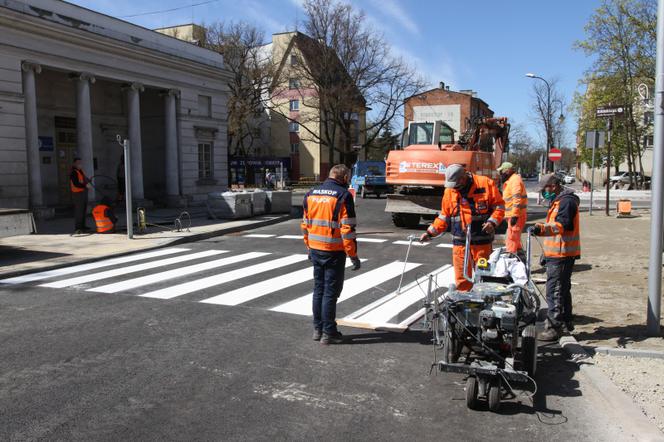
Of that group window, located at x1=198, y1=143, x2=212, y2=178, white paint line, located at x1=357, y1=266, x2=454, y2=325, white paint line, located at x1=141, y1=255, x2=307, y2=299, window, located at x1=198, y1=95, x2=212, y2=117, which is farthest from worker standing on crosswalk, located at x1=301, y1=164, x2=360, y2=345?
window, located at x1=198, y1=95, x2=212, y2=117

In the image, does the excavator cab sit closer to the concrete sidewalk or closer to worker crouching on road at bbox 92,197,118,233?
the concrete sidewalk

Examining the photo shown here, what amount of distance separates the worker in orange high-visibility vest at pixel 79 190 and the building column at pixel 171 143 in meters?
9.40

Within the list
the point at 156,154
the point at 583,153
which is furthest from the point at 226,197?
the point at 583,153

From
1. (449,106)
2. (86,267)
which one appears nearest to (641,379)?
(86,267)

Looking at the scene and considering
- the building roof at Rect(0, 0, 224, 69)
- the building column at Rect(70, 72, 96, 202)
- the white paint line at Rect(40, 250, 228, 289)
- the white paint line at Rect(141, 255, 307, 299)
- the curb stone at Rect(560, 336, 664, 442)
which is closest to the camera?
the curb stone at Rect(560, 336, 664, 442)

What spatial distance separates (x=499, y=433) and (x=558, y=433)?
0.41m

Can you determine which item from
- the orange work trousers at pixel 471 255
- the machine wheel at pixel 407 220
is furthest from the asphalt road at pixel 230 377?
the machine wheel at pixel 407 220

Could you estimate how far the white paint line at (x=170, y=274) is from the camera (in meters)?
8.41

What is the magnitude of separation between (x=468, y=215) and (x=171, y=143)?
67.2 feet

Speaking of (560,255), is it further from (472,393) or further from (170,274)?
(170,274)

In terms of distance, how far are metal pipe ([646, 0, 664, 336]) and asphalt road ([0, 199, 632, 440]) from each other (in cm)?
111

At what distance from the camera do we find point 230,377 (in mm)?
4785

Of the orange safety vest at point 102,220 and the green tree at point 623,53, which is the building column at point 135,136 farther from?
the green tree at point 623,53

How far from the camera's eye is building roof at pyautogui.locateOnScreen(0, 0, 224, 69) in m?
17.8
